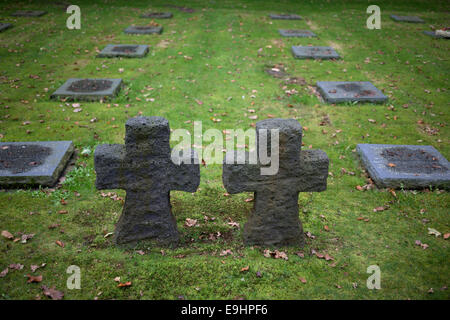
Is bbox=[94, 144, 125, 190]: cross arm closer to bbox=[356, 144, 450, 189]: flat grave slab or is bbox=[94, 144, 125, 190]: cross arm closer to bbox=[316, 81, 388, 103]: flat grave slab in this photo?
bbox=[356, 144, 450, 189]: flat grave slab

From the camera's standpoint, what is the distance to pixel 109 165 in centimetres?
429

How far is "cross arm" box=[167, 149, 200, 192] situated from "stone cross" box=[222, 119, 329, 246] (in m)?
0.38

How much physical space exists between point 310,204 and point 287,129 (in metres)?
2.16

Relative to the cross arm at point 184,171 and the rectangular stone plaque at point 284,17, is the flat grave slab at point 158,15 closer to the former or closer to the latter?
the rectangular stone plaque at point 284,17

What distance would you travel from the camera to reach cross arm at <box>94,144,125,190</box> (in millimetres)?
4246

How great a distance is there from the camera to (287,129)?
4.15m

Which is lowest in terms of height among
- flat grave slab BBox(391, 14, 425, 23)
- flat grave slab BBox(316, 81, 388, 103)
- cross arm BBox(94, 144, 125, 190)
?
flat grave slab BBox(316, 81, 388, 103)

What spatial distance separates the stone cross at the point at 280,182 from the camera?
14.0 feet

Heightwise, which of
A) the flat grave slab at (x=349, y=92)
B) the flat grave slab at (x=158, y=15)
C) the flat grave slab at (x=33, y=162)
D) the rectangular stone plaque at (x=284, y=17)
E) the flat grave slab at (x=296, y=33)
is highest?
the flat grave slab at (x=158, y=15)

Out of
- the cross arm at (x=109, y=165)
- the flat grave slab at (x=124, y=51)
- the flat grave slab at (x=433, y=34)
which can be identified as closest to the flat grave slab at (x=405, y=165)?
the cross arm at (x=109, y=165)

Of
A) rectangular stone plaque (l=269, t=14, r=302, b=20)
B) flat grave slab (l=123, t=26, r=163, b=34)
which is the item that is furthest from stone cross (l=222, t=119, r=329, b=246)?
rectangular stone plaque (l=269, t=14, r=302, b=20)

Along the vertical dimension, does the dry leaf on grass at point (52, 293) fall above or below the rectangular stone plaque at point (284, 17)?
below
